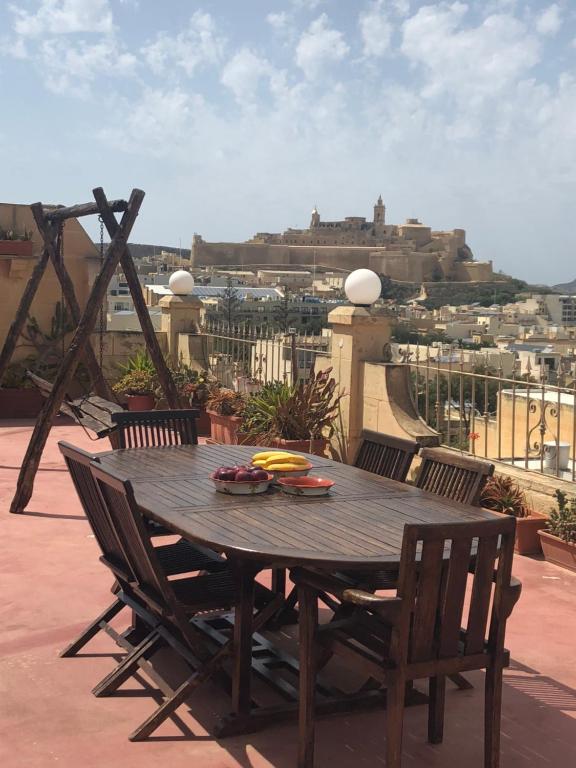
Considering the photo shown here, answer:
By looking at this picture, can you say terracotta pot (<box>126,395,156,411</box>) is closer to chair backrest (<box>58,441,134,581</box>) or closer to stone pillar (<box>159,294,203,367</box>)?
stone pillar (<box>159,294,203,367</box>)

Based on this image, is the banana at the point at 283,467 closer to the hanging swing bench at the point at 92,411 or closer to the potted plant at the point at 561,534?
the potted plant at the point at 561,534

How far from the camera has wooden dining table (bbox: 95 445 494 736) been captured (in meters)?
2.64

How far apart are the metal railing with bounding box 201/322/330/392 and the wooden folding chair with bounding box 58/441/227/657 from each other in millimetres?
3662

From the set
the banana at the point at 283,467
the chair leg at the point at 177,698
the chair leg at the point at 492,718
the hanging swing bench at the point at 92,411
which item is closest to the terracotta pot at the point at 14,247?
the hanging swing bench at the point at 92,411

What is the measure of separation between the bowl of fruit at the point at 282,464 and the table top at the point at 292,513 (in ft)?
0.42

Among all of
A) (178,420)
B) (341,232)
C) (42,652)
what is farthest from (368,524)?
(341,232)

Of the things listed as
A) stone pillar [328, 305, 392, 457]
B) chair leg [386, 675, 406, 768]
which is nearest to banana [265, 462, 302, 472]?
chair leg [386, 675, 406, 768]

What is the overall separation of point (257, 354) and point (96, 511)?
529cm

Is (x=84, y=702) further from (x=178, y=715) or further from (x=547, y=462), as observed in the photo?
(x=547, y=462)

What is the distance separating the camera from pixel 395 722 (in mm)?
2434

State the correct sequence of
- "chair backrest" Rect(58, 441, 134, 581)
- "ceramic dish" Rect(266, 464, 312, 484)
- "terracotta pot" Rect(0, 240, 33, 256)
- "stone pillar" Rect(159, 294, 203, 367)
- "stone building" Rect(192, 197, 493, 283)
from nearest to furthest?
"chair backrest" Rect(58, 441, 134, 581) → "ceramic dish" Rect(266, 464, 312, 484) → "terracotta pot" Rect(0, 240, 33, 256) → "stone pillar" Rect(159, 294, 203, 367) → "stone building" Rect(192, 197, 493, 283)

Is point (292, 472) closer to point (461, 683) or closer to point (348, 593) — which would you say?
point (461, 683)

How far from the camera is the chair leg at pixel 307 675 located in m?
2.65

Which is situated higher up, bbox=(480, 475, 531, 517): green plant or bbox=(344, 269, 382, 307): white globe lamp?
bbox=(344, 269, 382, 307): white globe lamp
